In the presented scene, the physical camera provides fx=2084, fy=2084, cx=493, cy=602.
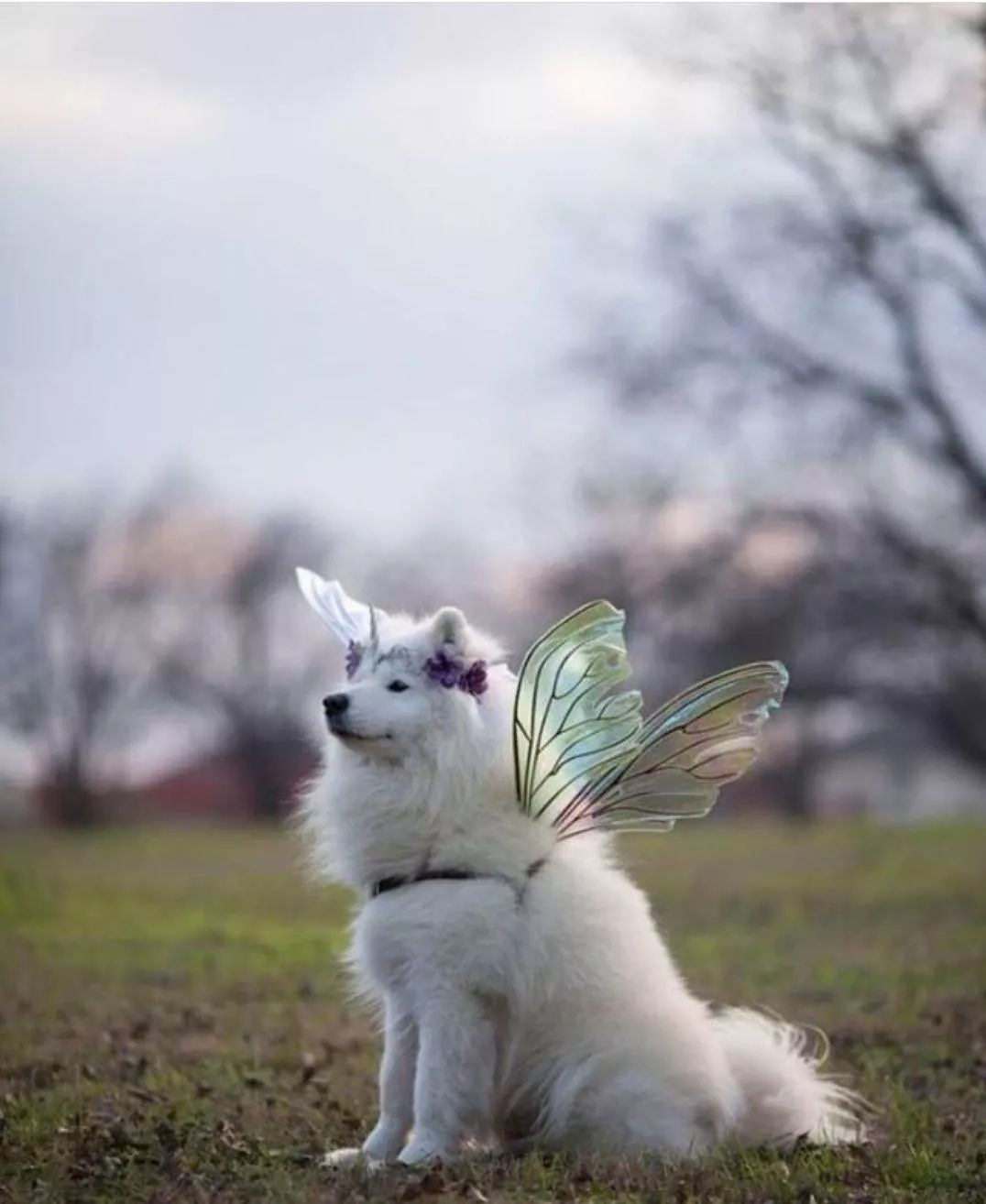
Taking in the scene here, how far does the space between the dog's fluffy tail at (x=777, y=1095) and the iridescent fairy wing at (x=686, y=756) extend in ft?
2.86

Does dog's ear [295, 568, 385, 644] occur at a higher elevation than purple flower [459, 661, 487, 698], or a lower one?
higher

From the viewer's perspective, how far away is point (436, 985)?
272 inches

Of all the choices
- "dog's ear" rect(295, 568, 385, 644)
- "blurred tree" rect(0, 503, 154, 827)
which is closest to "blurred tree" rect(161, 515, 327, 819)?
"blurred tree" rect(0, 503, 154, 827)

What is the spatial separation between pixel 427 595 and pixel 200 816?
18.7 ft

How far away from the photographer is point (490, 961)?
6.90m

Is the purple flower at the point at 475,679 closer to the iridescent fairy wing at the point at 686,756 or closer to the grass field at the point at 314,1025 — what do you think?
the iridescent fairy wing at the point at 686,756

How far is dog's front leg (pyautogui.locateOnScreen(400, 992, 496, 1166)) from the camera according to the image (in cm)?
689

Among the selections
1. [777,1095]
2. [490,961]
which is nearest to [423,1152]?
[490,961]

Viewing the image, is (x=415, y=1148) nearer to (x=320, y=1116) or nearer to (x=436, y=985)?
(x=436, y=985)

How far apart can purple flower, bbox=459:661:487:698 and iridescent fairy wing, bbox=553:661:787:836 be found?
51 cm

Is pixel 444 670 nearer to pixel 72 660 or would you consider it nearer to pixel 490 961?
pixel 490 961

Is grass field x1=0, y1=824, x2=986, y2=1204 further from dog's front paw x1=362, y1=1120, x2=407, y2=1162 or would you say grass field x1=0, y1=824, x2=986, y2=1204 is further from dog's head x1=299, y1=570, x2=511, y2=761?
dog's head x1=299, y1=570, x2=511, y2=761

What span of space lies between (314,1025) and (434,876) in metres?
4.08

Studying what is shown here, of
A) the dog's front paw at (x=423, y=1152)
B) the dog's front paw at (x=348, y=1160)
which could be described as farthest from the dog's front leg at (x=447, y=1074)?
the dog's front paw at (x=348, y=1160)
